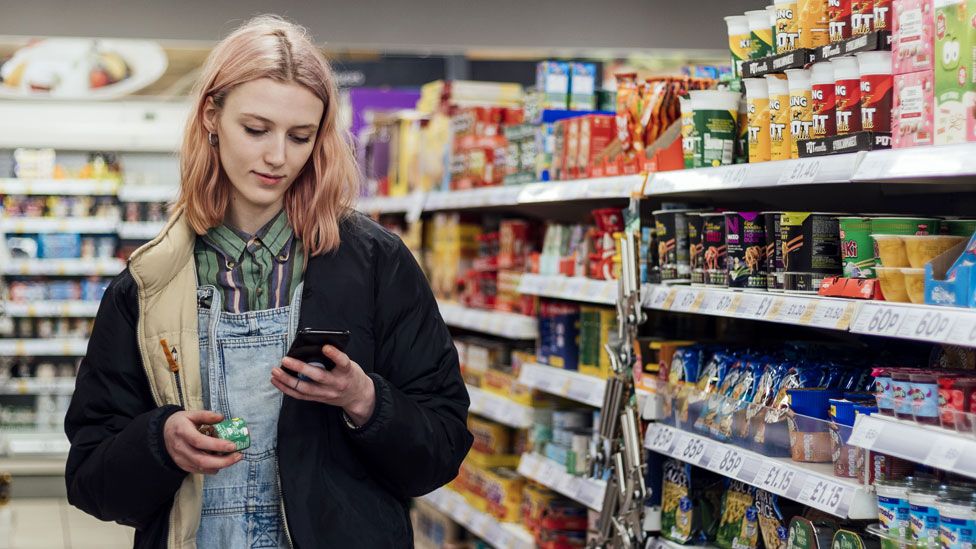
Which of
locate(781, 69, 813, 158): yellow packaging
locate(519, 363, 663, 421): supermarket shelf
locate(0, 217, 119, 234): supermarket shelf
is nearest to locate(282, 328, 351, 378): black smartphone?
locate(781, 69, 813, 158): yellow packaging

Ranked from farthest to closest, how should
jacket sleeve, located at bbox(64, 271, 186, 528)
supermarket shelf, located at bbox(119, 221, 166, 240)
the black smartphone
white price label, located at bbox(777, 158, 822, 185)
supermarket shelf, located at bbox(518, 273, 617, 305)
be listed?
1. supermarket shelf, located at bbox(119, 221, 166, 240)
2. supermarket shelf, located at bbox(518, 273, 617, 305)
3. white price label, located at bbox(777, 158, 822, 185)
4. jacket sleeve, located at bbox(64, 271, 186, 528)
5. the black smartphone

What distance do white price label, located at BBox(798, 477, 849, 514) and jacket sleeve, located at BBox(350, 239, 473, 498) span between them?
2.39ft

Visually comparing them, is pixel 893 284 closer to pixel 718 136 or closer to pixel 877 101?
pixel 877 101

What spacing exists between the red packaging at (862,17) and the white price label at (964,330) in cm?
66

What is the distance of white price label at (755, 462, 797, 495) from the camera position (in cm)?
250

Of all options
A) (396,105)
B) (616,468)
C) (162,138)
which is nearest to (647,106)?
(616,468)

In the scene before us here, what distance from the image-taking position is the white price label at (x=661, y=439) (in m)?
3.08

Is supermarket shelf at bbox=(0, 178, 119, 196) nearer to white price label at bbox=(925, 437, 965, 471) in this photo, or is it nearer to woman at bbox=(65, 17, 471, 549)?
woman at bbox=(65, 17, 471, 549)

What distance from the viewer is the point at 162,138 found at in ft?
31.3

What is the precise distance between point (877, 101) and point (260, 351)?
122cm

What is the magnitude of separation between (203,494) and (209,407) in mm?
141

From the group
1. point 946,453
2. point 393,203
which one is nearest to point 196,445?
point 946,453

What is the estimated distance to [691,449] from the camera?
2961mm

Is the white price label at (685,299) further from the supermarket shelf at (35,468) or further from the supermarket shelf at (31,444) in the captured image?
the supermarket shelf at (31,444)
